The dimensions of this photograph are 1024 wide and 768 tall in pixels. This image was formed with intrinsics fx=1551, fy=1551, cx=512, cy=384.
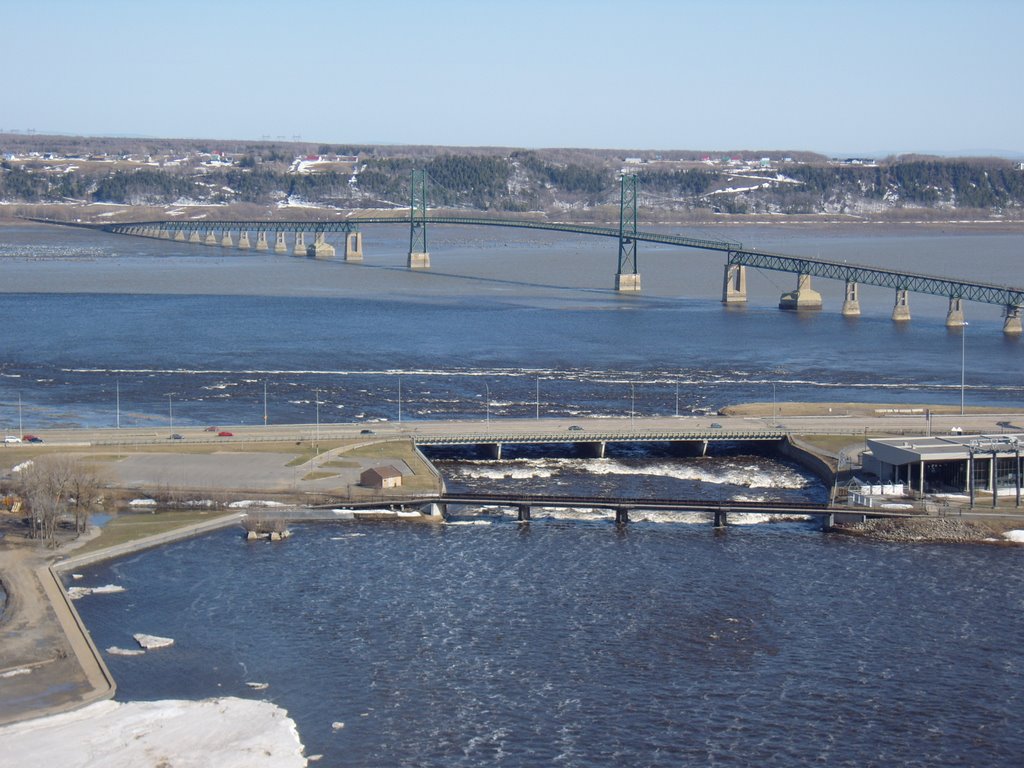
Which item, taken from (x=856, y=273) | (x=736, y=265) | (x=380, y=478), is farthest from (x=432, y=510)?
(x=736, y=265)

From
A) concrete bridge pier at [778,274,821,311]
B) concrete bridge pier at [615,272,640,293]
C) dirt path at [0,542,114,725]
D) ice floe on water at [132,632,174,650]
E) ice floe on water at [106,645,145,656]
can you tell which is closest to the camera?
dirt path at [0,542,114,725]

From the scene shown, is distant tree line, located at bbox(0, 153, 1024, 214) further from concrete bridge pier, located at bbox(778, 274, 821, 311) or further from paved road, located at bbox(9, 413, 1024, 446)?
paved road, located at bbox(9, 413, 1024, 446)

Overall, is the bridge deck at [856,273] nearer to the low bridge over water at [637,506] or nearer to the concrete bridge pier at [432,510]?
the low bridge over water at [637,506]

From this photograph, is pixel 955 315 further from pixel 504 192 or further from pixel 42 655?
pixel 504 192

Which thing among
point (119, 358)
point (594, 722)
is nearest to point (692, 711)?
point (594, 722)

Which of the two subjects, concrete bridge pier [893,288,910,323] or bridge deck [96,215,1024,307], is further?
concrete bridge pier [893,288,910,323]

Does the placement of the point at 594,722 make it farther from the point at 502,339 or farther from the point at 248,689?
the point at 502,339

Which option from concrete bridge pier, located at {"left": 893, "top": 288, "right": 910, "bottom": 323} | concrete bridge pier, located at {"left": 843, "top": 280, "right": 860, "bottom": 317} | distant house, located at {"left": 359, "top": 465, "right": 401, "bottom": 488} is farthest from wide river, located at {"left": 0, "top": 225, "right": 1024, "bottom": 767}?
concrete bridge pier, located at {"left": 843, "top": 280, "right": 860, "bottom": 317}
